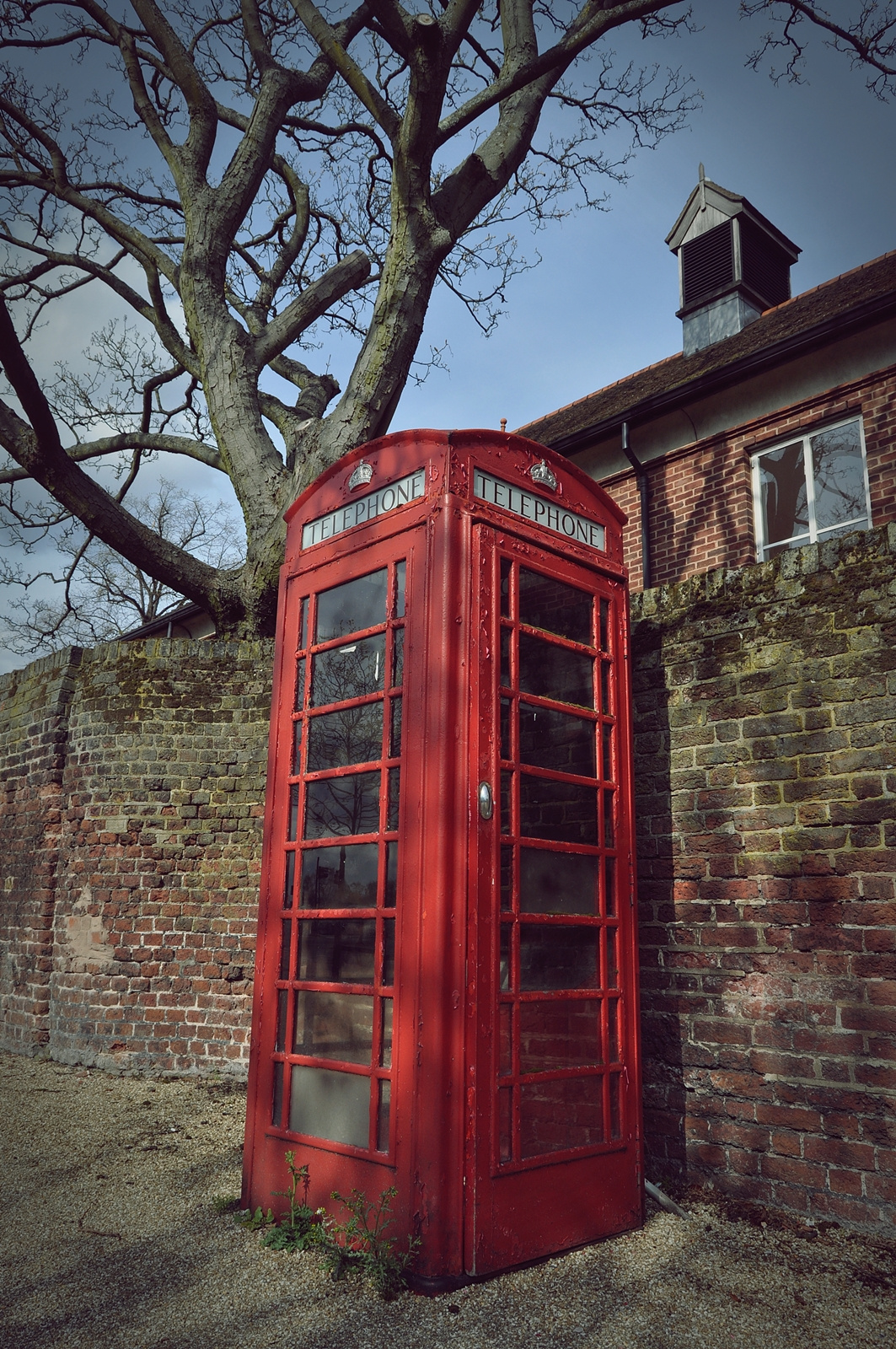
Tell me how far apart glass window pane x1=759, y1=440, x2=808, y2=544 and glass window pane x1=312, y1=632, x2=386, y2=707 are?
7163 mm

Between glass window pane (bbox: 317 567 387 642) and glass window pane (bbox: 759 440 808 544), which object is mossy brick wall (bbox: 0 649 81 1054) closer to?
glass window pane (bbox: 317 567 387 642)

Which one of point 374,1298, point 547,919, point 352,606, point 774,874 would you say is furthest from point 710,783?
point 374,1298

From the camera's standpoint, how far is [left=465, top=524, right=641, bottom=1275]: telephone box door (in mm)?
3344

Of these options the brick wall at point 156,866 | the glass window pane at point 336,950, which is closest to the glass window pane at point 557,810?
the glass window pane at point 336,950

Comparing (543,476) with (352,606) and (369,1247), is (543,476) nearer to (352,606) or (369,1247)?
(352,606)

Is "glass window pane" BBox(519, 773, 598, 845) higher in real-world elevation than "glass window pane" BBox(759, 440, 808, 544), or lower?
lower

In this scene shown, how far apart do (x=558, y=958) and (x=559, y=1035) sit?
30cm

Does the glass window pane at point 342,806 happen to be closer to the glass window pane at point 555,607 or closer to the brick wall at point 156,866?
the glass window pane at point 555,607

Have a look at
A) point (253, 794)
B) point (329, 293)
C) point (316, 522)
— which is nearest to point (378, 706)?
point (316, 522)

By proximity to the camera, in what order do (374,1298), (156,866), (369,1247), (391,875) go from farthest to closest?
(156,866) → (391,875) → (369,1247) → (374,1298)

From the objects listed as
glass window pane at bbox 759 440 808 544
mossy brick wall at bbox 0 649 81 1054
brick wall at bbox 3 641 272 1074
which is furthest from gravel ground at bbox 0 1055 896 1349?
glass window pane at bbox 759 440 808 544

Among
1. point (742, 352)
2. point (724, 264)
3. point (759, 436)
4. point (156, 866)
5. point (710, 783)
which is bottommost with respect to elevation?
point (156, 866)

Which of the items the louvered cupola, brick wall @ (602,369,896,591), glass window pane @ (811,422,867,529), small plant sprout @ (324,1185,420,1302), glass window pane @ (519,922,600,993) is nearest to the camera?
small plant sprout @ (324,1185,420,1302)

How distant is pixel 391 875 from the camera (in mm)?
3568
